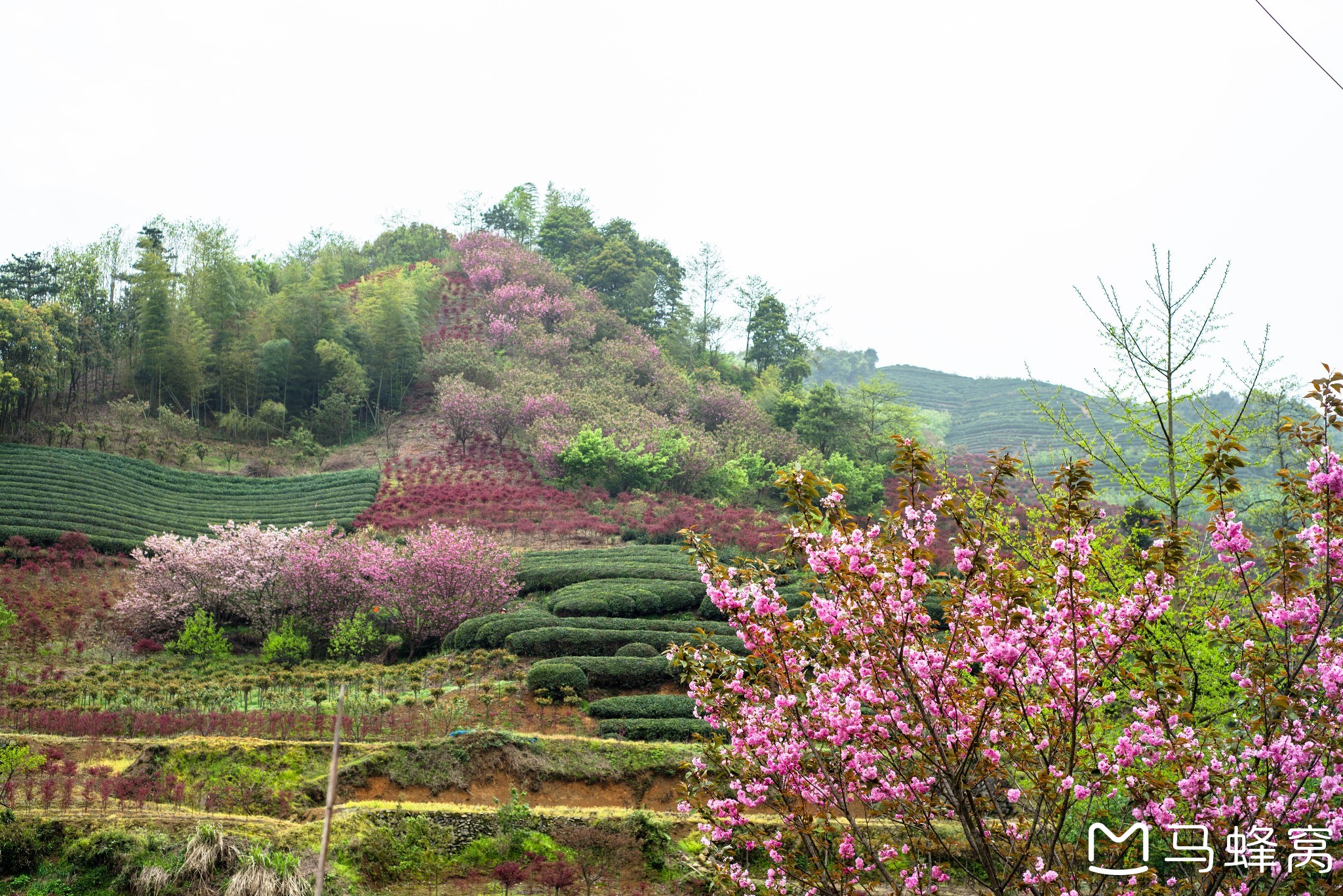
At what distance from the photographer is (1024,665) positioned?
16.4 feet

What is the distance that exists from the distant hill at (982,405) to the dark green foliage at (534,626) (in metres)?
55.8

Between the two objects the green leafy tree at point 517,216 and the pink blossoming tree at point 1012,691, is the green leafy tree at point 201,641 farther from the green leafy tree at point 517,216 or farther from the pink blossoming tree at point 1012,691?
the green leafy tree at point 517,216

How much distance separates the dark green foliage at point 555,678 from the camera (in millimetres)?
16125

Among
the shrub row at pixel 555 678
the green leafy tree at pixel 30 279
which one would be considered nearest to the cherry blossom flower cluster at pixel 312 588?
the shrub row at pixel 555 678

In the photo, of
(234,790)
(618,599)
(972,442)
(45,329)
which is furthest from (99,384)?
(972,442)

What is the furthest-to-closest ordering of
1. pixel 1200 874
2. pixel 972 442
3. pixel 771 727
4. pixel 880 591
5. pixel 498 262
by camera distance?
pixel 972 442
pixel 498 262
pixel 771 727
pixel 1200 874
pixel 880 591

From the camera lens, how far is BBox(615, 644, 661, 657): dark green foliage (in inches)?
699

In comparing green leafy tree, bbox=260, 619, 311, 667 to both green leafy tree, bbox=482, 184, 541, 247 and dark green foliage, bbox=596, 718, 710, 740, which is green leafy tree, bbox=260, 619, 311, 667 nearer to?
dark green foliage, bbox=596, 718, 710, 740

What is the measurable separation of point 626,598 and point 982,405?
84.6 metres

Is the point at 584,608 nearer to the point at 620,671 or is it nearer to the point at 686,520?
the point at 620,671

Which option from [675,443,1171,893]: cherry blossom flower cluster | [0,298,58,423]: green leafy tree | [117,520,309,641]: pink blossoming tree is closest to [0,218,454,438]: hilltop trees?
[0,298,58,423]: green leafy tree

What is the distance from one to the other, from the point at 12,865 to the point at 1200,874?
31.8 feet

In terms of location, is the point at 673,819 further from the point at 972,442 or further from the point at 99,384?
the point at 972,442

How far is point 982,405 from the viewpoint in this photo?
9756 cm
